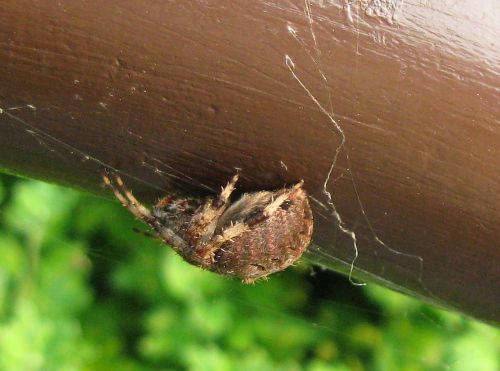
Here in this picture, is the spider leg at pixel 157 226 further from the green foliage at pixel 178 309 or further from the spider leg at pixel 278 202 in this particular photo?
the green foliage at pixel 178 309

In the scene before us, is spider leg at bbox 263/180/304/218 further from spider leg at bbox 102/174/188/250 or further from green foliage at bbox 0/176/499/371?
green foliage at bbox 0/176/499/371

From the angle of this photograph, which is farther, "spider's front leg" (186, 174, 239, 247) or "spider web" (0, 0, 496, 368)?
"spider's front leg" (186, 174, 239, 247)

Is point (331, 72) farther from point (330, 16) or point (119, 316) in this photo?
point (119, 316)

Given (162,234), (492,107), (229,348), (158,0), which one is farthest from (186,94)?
(229,348)

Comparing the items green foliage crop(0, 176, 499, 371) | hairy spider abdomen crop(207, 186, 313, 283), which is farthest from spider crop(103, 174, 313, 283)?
green foliage crop(0, 176, 499, 371)

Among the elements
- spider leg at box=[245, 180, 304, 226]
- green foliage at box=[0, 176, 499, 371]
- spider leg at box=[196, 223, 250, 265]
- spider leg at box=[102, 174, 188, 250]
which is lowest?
green foliage at box=[0, 176, 499, 371]

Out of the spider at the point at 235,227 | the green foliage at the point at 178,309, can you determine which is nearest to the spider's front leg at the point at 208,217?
the spider at the point at 235,227

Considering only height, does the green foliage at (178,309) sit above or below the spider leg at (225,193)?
below
